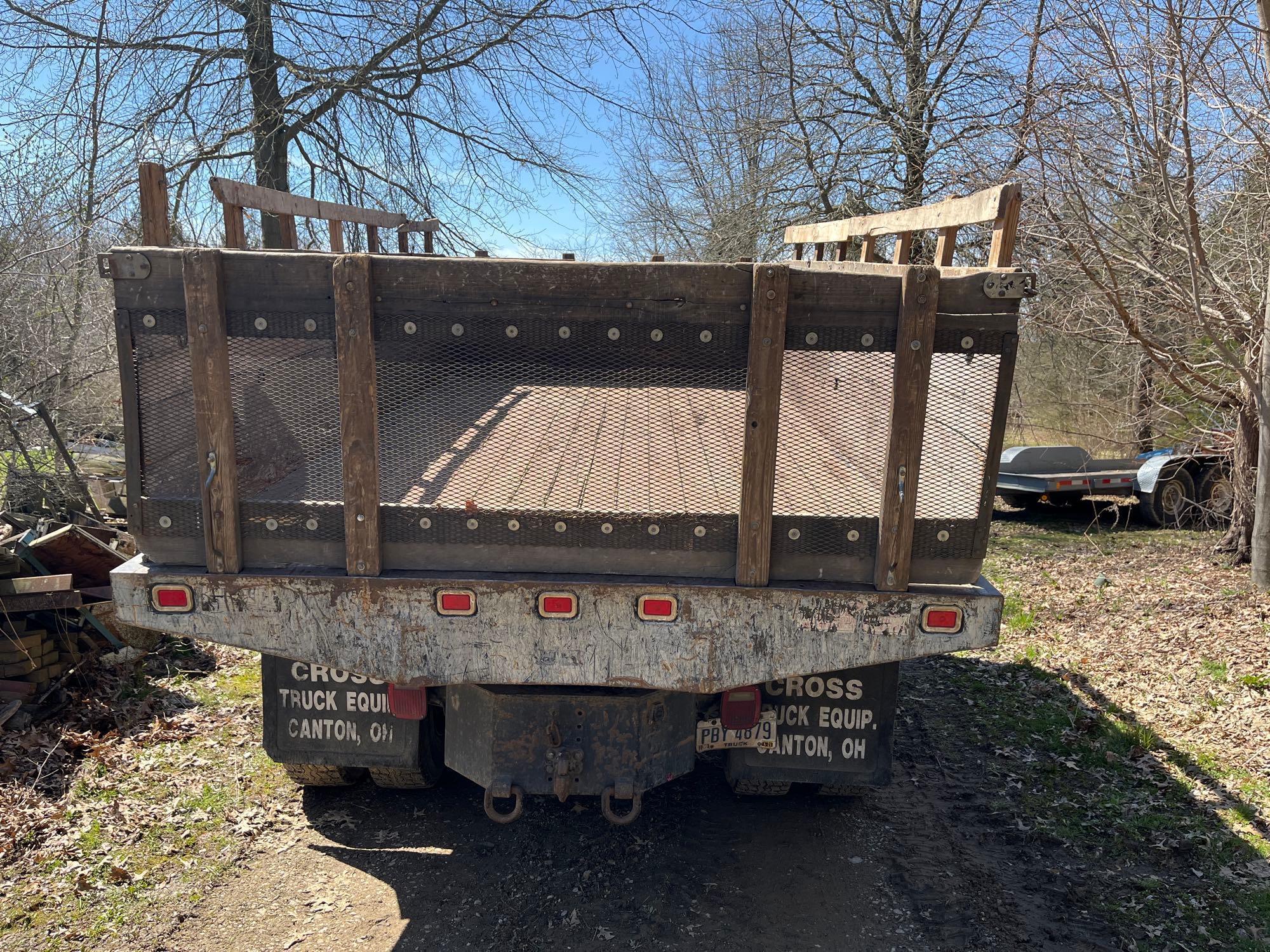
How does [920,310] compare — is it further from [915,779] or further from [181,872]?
[181,872]

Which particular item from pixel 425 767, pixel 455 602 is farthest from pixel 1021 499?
pixel 455 602

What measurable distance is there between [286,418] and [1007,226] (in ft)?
8.16

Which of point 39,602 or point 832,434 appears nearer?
point 832,434

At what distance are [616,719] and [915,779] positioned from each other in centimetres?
207

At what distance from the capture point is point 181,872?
3590 millimetres

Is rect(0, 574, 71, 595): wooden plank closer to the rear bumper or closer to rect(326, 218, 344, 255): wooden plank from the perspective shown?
the rear bumper

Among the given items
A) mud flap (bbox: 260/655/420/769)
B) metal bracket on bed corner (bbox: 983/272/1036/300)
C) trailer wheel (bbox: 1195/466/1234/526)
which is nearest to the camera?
metal bracket on bed corner (bbox: 983/272/1036/300)

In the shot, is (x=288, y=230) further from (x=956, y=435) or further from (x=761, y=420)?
(x=956, y=435)

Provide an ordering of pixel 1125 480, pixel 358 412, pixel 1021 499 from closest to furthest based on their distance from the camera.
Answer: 1. pixel 358 412
2. pixel 1125 480
3. pixel 1021 499

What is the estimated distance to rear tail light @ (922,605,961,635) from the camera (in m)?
2.83

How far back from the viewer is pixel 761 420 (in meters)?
2.70

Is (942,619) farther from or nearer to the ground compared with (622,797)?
farther from the ground

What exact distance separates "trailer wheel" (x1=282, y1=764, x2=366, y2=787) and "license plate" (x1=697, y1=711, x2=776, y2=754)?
1.60 metres

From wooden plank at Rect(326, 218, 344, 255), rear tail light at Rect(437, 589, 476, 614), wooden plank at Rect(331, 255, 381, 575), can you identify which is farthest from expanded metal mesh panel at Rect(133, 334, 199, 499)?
wooden plank at Rect(326, 218, 344, 255)
